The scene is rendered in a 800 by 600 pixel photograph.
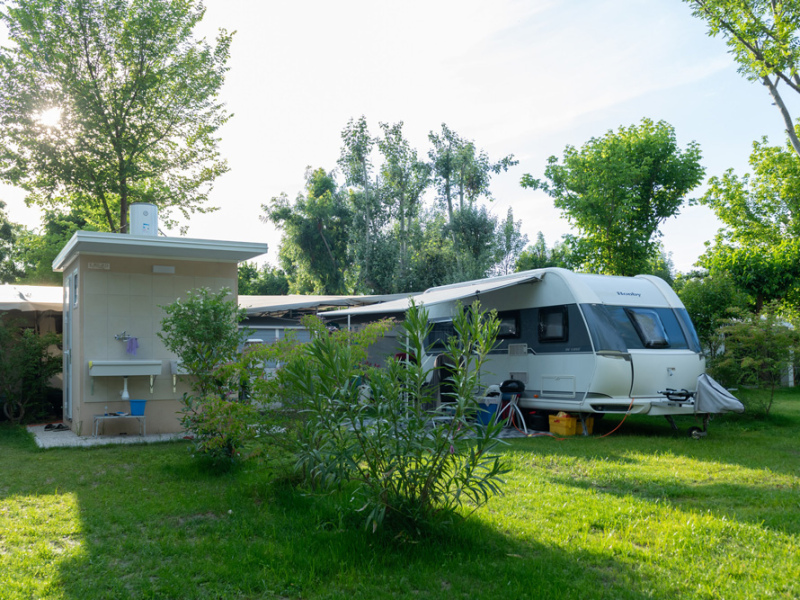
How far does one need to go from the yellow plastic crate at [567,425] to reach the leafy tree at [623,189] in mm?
10001

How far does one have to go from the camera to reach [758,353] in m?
10.9

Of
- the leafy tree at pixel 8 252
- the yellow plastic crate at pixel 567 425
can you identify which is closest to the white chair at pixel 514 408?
the yellow plastic crate at pixel 567 425

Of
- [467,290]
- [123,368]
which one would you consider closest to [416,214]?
[467,290]

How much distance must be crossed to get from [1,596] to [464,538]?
2.68 m

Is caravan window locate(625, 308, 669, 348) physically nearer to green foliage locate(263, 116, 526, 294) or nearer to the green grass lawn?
the green grass lawn

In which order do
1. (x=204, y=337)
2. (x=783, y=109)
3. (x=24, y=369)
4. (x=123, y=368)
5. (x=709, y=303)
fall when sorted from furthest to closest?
1. (x=709, y=303)
2. (x=783, y=109)
3. (x=24, y=369)
4. (x=123, y=368)
5. (x=204, y=337)

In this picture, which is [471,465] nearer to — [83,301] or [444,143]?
[83,301]

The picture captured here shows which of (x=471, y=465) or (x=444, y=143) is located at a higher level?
(x=444, y=143)

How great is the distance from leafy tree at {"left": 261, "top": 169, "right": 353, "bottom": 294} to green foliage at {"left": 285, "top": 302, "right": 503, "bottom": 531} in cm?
2982

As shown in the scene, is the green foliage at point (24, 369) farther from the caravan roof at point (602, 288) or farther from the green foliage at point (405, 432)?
the green foliage at point (405, 432)

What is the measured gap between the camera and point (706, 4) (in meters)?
12.5

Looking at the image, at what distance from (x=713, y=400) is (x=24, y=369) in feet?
35.5

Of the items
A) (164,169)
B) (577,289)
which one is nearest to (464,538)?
(577,289)

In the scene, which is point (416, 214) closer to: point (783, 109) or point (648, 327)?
point (783, 109)
